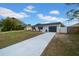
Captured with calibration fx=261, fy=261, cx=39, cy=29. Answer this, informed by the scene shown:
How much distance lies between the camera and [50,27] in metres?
3.39

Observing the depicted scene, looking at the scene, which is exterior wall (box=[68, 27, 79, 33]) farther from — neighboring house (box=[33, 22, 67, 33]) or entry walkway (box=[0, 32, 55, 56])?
entry walkway (box=[0, 32, 55, 56])

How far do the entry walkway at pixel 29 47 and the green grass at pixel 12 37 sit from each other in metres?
0.05

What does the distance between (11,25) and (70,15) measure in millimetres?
Answer: 766

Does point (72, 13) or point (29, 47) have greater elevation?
point (72, 13)

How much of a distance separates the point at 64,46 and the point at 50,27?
315mm

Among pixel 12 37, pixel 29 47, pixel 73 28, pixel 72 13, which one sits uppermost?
pixel 72 13

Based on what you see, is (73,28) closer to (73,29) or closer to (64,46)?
(73,29)

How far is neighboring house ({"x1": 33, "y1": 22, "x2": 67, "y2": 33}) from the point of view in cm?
335

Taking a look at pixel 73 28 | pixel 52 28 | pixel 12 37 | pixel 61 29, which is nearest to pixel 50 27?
pixel 52 28

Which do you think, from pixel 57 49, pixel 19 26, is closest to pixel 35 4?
pixel 19 26

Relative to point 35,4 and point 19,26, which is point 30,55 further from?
point 35,4

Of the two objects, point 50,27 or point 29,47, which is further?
point 50,27

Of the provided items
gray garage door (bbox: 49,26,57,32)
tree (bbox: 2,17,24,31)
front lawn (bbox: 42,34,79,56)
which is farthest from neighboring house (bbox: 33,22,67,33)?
tree (bbox: 2,17,24,31)

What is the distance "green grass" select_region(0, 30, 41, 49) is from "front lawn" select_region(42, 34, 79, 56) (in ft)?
0.89
